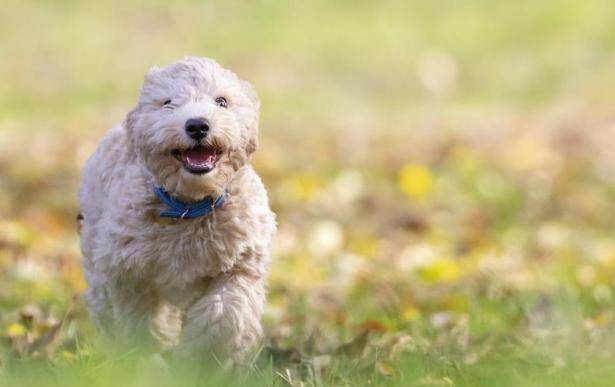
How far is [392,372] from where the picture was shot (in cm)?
445

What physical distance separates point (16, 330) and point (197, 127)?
1.46m

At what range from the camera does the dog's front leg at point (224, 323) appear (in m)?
4.70

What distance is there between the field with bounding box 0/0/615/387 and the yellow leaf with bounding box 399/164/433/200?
0.02m

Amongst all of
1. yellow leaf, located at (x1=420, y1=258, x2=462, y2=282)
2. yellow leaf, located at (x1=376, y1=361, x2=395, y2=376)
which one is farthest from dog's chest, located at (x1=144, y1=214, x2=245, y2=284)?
yellow leaf, located at (x1=420, y1=258, x2=462, y2=282)

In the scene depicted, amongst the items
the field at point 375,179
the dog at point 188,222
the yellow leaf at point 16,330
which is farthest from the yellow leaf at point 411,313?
the yellow leaf at point 16,330

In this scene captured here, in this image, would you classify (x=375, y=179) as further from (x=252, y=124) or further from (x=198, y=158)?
(x=198, y=158)

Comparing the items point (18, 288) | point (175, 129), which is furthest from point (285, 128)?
point (175, 129)

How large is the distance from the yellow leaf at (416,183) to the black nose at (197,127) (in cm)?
579

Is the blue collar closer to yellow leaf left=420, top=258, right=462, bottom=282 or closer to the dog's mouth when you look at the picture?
the dog's mouth

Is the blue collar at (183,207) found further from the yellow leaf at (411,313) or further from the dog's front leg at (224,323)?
the yellow leaf at (411,313)

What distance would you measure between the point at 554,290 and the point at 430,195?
3540 mm

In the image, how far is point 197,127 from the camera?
4.39 m

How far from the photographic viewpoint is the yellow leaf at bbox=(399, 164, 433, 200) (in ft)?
33.3

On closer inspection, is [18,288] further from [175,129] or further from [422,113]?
[422,113]
